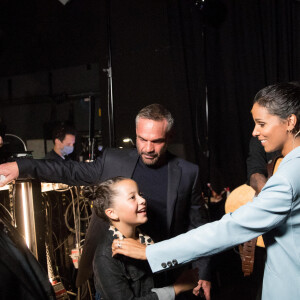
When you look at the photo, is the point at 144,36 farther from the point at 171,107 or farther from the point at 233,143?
the point at 233,143

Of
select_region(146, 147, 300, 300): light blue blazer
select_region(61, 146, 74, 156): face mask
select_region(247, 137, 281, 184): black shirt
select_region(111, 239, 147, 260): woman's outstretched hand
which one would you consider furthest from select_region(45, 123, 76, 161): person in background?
select_region(146, 147, 300, 300): light blue blazer

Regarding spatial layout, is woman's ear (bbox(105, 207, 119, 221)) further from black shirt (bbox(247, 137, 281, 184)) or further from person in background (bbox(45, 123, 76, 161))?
person in background (bbox(45, 123, 76, 161))

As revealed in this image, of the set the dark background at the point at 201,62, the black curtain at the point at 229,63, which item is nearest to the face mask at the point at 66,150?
the dark background at the point at 201,62

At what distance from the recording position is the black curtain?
144 inches

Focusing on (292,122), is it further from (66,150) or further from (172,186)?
(66,150)

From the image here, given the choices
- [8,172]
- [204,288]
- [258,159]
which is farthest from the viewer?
[258,159]

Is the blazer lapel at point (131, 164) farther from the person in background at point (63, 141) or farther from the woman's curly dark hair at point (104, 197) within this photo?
the person in background at point (63, 141)

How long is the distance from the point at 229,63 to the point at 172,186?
8.23 feet

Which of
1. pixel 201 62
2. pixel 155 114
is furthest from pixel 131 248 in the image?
pixel 201 62

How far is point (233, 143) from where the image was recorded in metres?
4.05

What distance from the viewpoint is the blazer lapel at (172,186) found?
76.6 inches

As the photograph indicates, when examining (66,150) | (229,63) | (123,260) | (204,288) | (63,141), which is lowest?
(204,288)

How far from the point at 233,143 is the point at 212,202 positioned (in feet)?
2.51

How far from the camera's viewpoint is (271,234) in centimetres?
136
